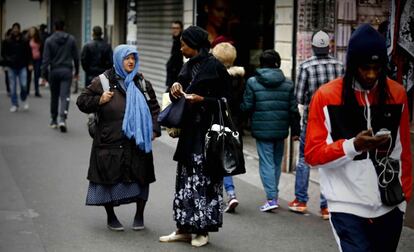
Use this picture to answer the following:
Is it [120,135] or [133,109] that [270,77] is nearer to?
[133,109]

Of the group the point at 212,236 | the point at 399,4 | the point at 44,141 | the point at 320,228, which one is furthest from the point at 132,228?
the point at 44,141

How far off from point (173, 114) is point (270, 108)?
5.61 feet

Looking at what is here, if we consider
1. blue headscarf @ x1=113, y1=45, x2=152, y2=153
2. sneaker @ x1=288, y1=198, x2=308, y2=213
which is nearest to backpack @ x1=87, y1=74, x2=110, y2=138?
blue headscarf @ x1=113, y1=45, x2=152, y2=153

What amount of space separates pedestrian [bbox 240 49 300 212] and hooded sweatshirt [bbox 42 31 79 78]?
646cm

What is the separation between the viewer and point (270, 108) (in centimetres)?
825

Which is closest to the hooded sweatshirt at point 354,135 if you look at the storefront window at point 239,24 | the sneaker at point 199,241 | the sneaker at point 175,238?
the sneaker at point 199,241

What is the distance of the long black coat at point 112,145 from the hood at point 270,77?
1.53 meters

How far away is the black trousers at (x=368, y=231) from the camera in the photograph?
14.7 ft

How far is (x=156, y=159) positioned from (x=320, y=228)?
14.3 feet

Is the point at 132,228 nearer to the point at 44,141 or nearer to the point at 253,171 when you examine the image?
the point at 253,171

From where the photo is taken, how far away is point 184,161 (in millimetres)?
6836

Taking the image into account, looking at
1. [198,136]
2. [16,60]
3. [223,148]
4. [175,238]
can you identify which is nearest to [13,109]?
[16,60]

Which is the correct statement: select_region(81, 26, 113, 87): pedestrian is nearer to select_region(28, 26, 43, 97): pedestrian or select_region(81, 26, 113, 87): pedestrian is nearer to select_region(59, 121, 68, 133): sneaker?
select_region(59, 121, 68, 133): sneaker

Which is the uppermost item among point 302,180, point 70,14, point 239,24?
point 70,14
